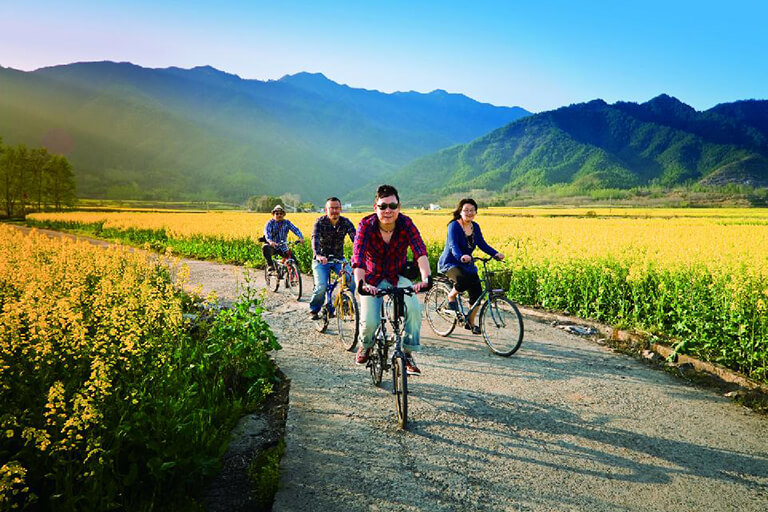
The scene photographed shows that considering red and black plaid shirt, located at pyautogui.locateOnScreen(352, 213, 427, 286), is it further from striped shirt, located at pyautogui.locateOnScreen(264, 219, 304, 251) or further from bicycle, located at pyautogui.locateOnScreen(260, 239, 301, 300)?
striped shirt, located at pyautogui.locateOnScreen(264, 219, 304, 251)

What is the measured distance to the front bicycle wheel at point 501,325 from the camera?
723 centimetres

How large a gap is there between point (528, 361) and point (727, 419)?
8.26 feet

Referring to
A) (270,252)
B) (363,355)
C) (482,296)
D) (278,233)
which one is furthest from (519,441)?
(270,252)

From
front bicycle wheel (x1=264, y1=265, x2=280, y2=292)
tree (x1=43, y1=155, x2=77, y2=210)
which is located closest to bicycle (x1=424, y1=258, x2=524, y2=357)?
front bicycle wheel (x1=264, y1=265, x2=280, y2=292)

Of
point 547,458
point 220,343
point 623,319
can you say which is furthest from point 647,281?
point 220,343

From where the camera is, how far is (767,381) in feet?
19.6

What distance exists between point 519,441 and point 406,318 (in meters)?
1.71

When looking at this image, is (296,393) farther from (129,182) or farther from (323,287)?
(129,182)

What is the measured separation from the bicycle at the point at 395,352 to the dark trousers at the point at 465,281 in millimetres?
2306

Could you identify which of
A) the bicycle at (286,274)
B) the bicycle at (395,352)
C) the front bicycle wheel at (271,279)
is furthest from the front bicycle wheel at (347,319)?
the front bicycle wheel at (271,279)

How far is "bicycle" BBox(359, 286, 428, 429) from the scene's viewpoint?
4.75 m

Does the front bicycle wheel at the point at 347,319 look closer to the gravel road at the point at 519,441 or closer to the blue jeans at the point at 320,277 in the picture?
the gravel road at the point at 519,441

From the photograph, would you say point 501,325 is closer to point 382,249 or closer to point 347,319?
point 347,319

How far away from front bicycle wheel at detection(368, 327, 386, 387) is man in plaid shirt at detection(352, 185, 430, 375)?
0.25ft
